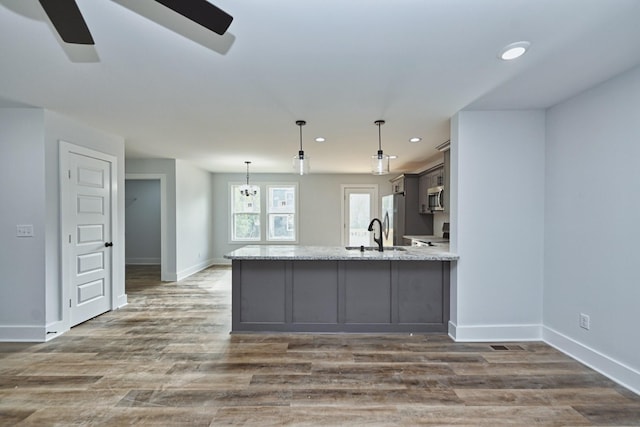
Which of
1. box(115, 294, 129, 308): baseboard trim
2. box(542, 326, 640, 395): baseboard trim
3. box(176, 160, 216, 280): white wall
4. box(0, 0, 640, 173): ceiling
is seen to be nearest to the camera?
box(0, 0, 640, 173): ceiling

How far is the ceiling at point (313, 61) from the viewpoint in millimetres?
1585

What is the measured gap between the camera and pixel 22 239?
123 inches

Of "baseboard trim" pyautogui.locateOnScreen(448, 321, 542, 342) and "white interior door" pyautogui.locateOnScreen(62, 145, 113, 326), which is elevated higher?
"white interior door" pyautogui.locateOnScreen(62, 145, 113, 326)

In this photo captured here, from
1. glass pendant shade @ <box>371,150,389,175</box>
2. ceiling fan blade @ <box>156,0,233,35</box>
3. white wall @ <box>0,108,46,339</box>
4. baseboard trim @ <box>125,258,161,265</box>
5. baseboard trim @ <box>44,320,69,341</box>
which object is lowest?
baseboard trim @ <box>125,258,161,265</box>

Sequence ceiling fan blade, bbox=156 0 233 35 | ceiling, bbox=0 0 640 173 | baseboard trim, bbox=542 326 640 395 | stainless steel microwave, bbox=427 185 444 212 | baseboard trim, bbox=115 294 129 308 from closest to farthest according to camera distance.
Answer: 1. ceiling fan blade, bbox=156 0 233 35
2. ceiling, bbox=0 0 640 173
3. baseboard trim, bbox=542 326 640 395
4. baseboard trim, bbox=115 294 129 308
5. stainless steel microwave, bbox=427 185 444 212

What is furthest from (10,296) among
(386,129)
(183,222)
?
(386,129)

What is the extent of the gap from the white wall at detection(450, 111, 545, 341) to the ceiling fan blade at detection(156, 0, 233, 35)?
2.54 m

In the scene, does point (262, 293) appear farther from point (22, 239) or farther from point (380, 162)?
point (22, 239)

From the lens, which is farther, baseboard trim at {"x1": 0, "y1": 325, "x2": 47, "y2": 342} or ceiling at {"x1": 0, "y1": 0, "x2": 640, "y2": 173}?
baseboard trim at {"x1": 0, "y1": 325, "x2": 47, "y2": 342}

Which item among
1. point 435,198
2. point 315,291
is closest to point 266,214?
point 435,198

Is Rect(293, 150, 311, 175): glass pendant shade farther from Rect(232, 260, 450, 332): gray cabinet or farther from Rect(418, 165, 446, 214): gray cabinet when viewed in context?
Rect(418, 165, 446, 214): gray cabinet

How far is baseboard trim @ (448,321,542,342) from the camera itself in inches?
121

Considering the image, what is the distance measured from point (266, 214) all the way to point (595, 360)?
631cm

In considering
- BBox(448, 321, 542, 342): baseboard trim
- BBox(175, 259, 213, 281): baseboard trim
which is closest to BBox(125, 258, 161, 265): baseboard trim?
BBox(175, 259, 213, 281): baseboard trim
